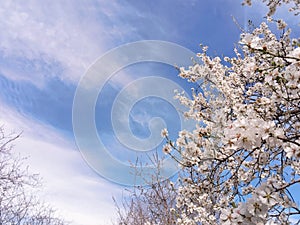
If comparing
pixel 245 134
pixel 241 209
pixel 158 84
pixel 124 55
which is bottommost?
pixel 241 209

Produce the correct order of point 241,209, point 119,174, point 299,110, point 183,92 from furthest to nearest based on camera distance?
point 119,174, point 183,92, point 299,110, point 241,209

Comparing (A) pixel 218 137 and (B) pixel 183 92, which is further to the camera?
(B) pixel 183 92

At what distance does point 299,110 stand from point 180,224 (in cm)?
278

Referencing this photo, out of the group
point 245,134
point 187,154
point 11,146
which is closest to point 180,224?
point 187,154

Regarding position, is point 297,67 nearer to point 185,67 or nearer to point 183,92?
point 185,67

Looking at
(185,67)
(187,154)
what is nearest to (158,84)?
(185,67)

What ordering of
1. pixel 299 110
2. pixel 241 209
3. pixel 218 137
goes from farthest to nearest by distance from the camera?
pixel 218 137 < pixel 299 110 < pixel 241 209

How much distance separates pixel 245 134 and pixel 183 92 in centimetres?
427

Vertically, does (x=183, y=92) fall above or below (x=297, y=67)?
above

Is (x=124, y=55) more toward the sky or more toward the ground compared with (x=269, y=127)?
more toward the sky

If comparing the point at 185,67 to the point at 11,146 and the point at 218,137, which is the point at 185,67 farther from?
the point at 11,146

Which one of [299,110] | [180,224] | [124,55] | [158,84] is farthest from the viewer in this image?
[124,55]

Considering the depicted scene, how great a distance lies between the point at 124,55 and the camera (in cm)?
864

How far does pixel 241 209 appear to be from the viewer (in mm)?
1417
